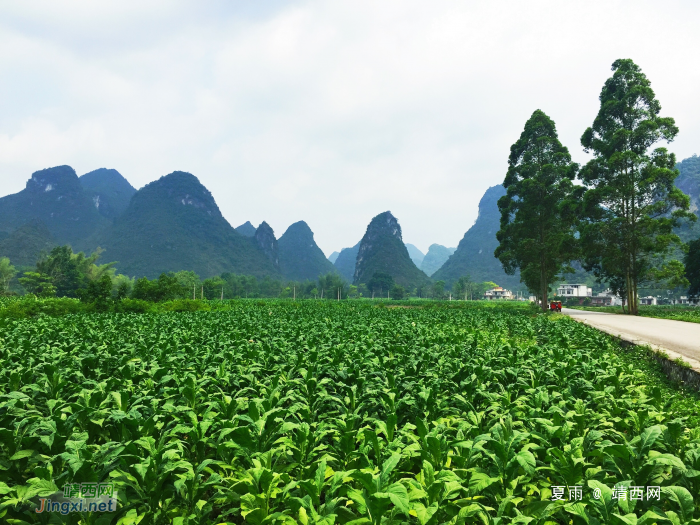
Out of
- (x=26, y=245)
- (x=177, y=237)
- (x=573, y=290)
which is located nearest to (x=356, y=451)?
(x=573, y=290)

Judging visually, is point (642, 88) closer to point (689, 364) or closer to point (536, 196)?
point (536, 196)

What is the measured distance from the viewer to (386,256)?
561 feet

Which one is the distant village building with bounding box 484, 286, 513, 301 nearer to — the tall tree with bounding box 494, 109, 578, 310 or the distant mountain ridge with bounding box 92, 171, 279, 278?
the distant mountain ridge with bounding box 92, 171, 279, 278

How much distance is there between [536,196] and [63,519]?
32.7m

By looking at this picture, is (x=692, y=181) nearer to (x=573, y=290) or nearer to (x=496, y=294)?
(x=573, y=290)

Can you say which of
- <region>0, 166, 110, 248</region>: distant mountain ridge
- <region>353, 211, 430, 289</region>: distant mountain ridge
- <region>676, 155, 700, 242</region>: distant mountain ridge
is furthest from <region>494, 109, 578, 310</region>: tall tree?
<region>0, 166, 110, 248</region>: distant mountain ridge

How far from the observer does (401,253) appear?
17562 cm

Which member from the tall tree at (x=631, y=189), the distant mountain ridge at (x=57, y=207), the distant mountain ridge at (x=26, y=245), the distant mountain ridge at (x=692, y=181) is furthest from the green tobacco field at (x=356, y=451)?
the distant mountain ridge at (x=692, y=181)

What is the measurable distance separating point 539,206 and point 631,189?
19.0 feet

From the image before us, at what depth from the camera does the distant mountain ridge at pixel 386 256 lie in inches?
6407

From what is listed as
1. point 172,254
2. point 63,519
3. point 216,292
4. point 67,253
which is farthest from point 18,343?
point 172,254

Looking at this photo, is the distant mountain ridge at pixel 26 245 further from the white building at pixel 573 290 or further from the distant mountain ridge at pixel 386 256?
the white building at pixel 573 290

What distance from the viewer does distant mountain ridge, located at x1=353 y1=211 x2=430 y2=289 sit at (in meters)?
163

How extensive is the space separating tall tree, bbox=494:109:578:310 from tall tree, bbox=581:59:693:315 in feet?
5.68
